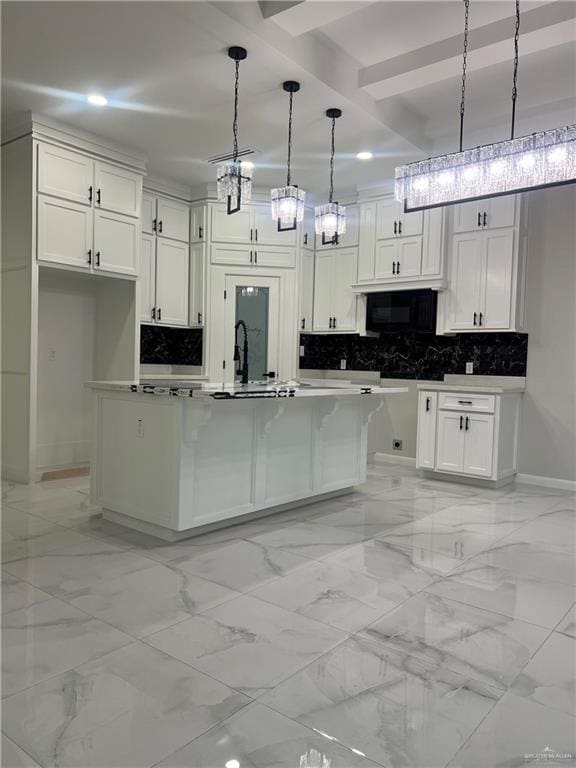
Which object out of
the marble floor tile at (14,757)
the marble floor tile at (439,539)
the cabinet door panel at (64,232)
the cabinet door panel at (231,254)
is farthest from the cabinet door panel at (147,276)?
the marble floor tile at (14,757)

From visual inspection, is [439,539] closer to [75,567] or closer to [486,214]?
[75,567]

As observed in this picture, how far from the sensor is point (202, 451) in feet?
10.8

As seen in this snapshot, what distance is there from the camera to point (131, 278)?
528 cm

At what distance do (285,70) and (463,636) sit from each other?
3.54 metres

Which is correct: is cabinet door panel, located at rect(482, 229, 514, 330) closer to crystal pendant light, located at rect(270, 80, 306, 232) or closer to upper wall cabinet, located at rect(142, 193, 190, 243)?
crystal pendant light, located at rect(270, 80, 306, 232)

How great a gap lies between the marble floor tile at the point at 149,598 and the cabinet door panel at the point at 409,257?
13.1 feet

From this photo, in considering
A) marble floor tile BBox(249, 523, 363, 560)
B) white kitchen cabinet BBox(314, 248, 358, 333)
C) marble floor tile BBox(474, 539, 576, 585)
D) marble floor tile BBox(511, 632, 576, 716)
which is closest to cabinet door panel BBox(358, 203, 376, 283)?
white kitchen cabinet BBox(314, 248, 358, 333)

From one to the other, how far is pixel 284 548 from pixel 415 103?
373cm

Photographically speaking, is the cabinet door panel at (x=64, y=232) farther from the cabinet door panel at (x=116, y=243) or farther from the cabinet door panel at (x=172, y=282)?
the cabinet door panel at (x=172, y=282)

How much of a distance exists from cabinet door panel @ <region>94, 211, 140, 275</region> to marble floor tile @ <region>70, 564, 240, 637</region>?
3.15 m

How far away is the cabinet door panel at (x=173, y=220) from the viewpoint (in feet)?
19.6

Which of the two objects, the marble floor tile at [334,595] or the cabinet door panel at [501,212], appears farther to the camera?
the cabinet door panel at [501,212]

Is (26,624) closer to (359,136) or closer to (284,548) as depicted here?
(284,548)

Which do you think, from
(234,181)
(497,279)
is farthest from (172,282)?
(497,279)
